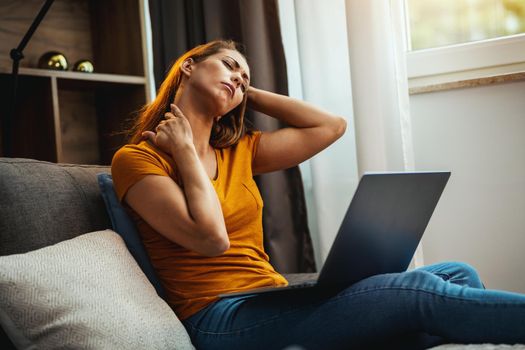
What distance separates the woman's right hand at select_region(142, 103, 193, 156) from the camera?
1.59 meters

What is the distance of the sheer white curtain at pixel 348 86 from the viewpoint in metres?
2.24

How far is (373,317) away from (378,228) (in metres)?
0.17

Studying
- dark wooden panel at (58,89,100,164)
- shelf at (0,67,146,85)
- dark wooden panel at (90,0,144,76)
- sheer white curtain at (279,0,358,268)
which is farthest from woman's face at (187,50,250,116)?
dark wooden panel at (58,89,100,164)

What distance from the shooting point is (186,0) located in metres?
2.59

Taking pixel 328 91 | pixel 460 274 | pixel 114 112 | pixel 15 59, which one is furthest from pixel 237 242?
pixel 114 112

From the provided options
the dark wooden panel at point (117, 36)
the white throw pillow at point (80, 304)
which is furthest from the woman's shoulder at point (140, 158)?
the dark wooden panel at point (117, 36)

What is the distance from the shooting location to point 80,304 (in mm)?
1218

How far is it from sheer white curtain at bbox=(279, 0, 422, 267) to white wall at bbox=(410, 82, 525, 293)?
15cm

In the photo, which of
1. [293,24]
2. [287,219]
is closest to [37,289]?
[287,219]

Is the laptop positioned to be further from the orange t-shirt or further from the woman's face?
the woman's face

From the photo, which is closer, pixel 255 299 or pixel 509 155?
pixel 255 299

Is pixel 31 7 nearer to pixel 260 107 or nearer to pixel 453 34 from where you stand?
pixel 260 107

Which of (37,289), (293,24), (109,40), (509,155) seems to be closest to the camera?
(37,289)

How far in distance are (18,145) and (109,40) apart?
21.5 inches
